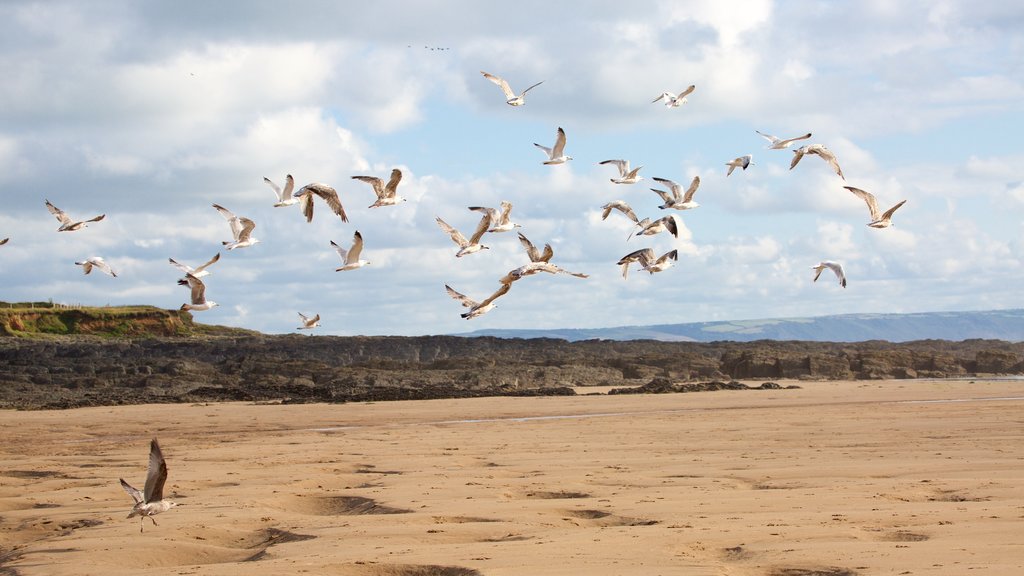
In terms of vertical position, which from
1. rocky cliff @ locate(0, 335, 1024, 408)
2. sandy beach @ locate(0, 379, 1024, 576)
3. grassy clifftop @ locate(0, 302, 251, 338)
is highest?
grassy clifftop @ locate(0, 302, 251, 338)

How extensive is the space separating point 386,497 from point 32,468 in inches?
231

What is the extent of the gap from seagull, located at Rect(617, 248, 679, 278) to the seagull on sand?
475 centimetres

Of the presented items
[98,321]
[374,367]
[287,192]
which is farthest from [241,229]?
[98,321]

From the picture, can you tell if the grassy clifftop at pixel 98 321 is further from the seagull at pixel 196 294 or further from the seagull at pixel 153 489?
the seagull at pixel 153 489

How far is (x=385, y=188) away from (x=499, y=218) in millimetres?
2319

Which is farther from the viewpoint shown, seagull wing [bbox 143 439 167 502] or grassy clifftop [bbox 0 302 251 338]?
grassy clifftop [bbox 0 302 251 338]

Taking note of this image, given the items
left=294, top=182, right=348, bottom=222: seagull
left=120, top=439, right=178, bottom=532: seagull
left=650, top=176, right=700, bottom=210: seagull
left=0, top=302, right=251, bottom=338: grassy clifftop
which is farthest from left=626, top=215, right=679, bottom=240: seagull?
left=0, top=302, right=251, bottom=338: grassy clifftop

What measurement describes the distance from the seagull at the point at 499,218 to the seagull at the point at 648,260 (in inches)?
90.6

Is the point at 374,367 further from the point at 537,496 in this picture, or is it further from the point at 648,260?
the point at 537,496

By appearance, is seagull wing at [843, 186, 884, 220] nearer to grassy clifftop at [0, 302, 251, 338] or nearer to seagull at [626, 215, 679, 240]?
seagull at [626, 215, 679, 240]

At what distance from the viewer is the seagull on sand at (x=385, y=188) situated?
20.3 m

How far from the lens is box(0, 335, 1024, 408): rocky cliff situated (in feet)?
104

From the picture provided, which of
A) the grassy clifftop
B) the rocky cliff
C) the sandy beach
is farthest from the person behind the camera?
the grassy clifftop

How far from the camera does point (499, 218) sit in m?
21.5
